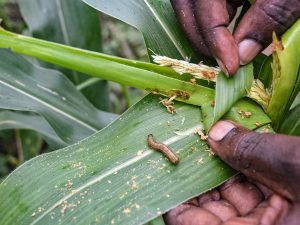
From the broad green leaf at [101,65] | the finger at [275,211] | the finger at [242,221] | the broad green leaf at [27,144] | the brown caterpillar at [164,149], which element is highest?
the broad green leaf at [101,65]

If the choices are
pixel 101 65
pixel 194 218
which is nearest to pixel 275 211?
pixel 194 218

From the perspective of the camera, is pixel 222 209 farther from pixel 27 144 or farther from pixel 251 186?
pixel 27 144

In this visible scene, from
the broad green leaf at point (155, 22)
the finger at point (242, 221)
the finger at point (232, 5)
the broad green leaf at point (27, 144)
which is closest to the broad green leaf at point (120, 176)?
the finger at point (242, 221)

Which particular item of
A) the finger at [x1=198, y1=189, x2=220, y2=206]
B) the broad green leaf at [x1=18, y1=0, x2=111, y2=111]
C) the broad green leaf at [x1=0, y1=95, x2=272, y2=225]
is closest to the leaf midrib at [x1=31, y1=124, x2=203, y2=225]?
the broad green leaf at [x1=0, y1=95, x2=272, y2=225]

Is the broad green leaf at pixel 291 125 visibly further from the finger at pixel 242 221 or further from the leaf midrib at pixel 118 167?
the finger at pixel 242 221

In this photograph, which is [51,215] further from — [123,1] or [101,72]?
[123,1]

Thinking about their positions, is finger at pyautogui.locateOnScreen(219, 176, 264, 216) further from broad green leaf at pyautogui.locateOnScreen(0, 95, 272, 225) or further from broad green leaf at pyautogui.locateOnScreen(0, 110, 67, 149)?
broad green leaf at pyautogui.locateOnScreen(0, 110, 67, 149)
